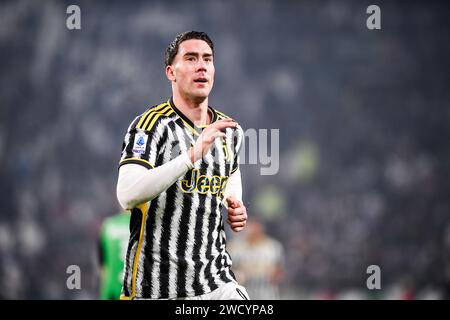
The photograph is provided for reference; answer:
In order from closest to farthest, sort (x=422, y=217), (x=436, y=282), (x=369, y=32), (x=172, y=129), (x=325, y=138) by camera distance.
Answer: (x=172, y=129)
(x=436, y=282)
(x=422, y=217)
(x=325, y=138)
(x=369, y=32)

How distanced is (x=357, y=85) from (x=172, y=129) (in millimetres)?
11385

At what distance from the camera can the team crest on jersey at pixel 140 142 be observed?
332cm

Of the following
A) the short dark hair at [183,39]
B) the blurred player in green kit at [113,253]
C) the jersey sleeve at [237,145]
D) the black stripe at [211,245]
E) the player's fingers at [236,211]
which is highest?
the short dark hair at [183,39]

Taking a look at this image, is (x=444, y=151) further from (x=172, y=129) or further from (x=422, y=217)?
(x=172, y=129)

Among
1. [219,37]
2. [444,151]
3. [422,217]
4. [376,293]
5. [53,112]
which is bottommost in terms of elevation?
[376,293]

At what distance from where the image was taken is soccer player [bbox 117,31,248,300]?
342cm

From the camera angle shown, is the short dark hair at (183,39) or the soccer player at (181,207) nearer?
the soccer player at (181,207)

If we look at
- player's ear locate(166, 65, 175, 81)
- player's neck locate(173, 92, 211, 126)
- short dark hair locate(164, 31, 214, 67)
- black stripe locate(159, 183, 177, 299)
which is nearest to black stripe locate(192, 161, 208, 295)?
black stripe locate(159, 183, 177, 299)

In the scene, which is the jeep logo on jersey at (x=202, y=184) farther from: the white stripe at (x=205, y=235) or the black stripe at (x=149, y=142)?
the black stripe at (x=149, y=142)

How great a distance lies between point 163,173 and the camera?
10.4ft

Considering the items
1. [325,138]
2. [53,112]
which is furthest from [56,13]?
[325,138]

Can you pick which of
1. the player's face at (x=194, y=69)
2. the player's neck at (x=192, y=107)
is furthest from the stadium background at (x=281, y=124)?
the player's face at (x=194, y=69)

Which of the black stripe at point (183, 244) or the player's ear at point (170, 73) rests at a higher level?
the player's ear at point (170, 73)

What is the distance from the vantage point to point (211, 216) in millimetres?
3537
